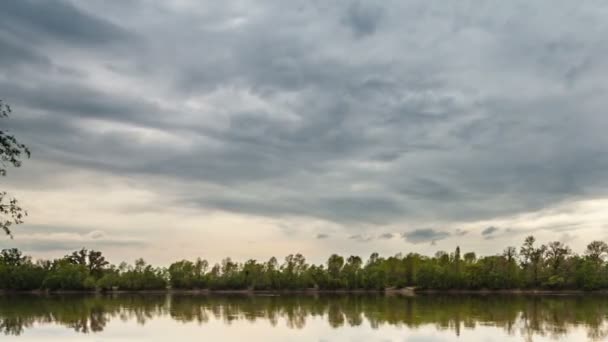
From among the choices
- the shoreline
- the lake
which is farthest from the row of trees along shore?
the lake

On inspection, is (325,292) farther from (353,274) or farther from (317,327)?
(317,327)

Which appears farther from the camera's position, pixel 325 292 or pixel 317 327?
pixel 325 292

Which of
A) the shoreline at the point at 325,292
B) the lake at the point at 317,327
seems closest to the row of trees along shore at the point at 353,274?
the shoreline at the point at 325,292

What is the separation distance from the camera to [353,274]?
482ft

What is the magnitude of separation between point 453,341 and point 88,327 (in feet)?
89.8

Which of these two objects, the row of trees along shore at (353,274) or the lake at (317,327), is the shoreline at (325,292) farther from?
the lake at (317,327)

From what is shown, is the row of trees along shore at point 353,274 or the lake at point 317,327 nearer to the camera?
the lake at point 317,327

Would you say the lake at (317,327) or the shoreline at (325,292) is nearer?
the lake at (317,327)

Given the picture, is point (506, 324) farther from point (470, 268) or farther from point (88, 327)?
point (470, 268)

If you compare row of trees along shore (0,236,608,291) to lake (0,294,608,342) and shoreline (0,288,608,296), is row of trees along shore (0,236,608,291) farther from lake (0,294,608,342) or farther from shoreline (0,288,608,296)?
lake (0,294,608,342)

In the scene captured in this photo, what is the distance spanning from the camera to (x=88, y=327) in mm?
47875

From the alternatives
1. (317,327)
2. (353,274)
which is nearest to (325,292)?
(353,274)

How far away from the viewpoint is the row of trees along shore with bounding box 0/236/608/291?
12556 centimetres

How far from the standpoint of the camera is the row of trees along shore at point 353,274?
12556 cm
